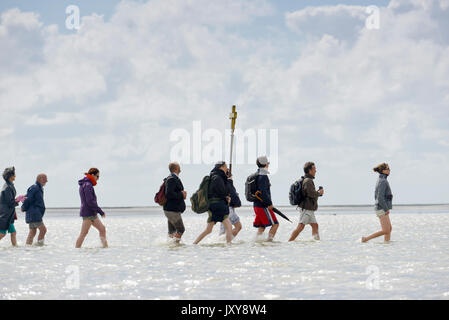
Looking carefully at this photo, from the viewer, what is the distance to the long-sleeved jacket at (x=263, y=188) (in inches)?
527

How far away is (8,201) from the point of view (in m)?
13.7

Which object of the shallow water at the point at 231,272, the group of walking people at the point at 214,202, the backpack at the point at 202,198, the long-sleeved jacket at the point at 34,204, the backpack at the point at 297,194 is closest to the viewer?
the shallow water at the point at 231,272

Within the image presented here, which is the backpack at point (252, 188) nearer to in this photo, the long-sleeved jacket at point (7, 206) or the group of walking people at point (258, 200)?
the group of walking people at point (258, 200)

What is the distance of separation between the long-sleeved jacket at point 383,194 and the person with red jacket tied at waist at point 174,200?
4403 mm

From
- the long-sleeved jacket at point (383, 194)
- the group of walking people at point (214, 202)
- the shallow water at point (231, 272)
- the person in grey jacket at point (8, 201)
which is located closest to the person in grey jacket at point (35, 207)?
the group of walking people at point (214, 202)

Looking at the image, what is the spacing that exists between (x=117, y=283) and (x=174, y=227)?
5344 millimetres

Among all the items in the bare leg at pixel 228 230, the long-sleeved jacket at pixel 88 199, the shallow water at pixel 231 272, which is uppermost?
the long-sleeved jacket at pixel 88 199

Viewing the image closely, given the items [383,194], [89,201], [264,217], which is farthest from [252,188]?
[89,201]

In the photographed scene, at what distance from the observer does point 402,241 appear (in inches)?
561

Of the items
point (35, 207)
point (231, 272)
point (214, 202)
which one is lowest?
point (231, 272)

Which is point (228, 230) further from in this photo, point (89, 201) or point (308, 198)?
point (89, 201)

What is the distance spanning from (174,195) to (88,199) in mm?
1920
